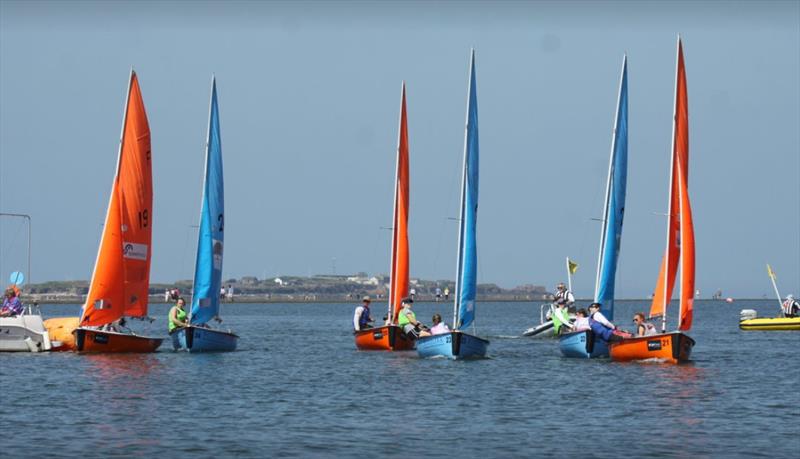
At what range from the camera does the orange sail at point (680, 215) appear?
43438 millimetres

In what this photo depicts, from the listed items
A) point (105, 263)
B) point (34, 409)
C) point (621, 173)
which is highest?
point (621, 173)

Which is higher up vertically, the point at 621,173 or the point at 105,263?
the point at 621,173

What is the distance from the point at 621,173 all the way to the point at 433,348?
12342 millimetres

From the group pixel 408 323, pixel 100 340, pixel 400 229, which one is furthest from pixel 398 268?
pixel 100 340

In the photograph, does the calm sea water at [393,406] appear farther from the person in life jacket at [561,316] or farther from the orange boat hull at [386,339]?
the person in life jacket at [561,316]

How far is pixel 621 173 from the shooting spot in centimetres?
5425

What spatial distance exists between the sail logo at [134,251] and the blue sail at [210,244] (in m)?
2.73

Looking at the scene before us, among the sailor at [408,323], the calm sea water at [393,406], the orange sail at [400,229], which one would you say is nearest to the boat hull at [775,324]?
the calm sea water at [393,406]

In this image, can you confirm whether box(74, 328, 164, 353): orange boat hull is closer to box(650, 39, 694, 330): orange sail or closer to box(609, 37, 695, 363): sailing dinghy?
box(609, 37, 695, 363): sailing dinghy

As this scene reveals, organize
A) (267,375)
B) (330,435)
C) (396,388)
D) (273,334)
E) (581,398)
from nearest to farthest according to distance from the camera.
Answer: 1. (330,435)
2. (581,398)
3. (396,388)
4. (267,375)
5. (273,334)

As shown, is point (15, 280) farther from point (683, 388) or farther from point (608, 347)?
point (683, 388)

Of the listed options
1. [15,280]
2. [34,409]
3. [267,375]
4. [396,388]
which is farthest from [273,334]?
[34,409]

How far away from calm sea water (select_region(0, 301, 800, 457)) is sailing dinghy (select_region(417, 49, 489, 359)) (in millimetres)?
790

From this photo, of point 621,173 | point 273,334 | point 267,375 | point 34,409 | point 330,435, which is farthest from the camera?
point 273,334
